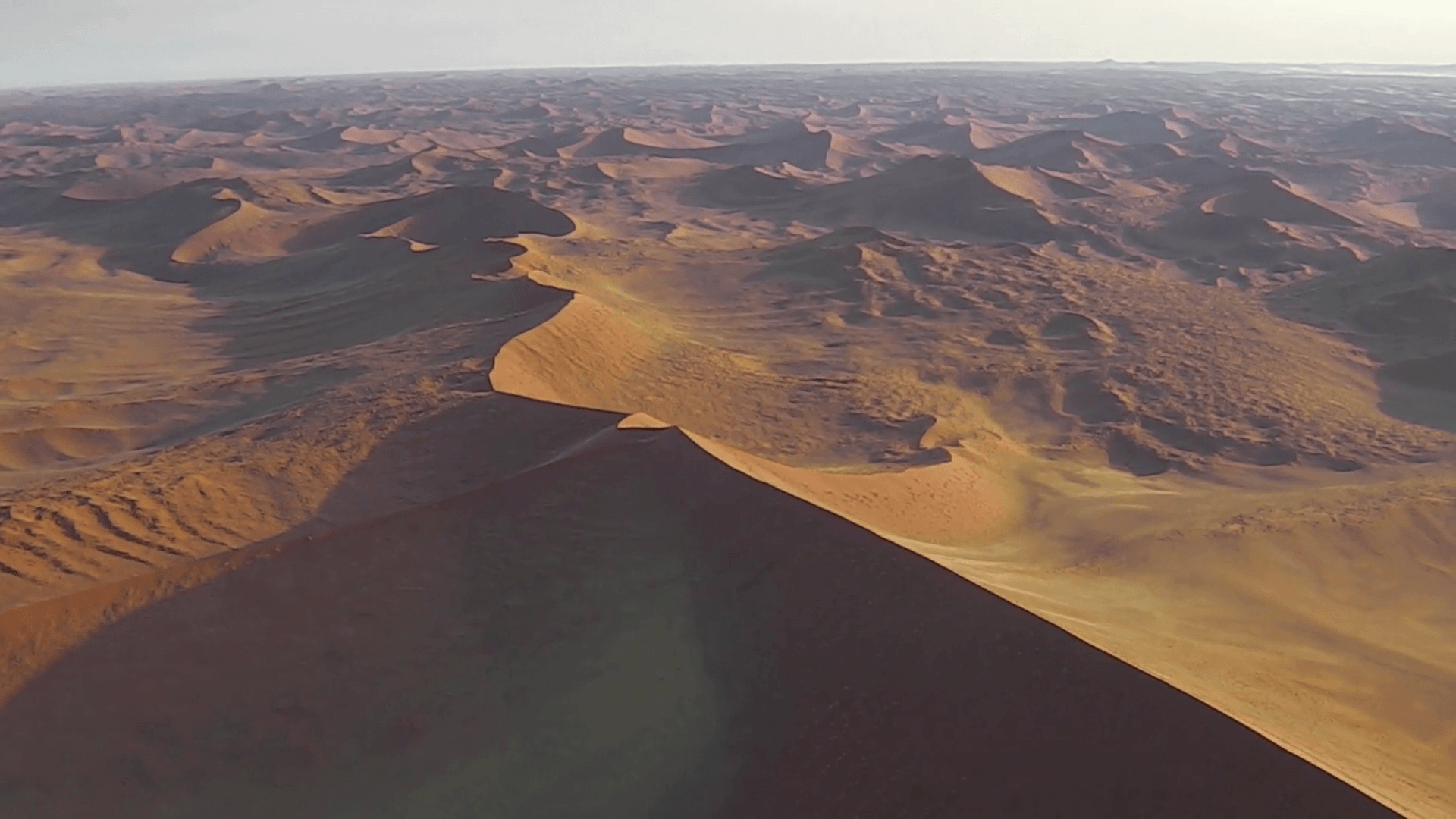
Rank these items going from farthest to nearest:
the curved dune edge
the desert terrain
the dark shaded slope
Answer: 1. the desert terrain
2. the curved dune edge
3. the dark shaded slope

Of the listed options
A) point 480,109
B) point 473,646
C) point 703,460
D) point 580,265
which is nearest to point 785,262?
point 580,265

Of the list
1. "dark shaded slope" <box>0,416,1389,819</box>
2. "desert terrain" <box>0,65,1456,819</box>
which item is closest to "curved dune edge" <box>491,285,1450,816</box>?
"desert terrain" <box>0,65,1456,819</box>

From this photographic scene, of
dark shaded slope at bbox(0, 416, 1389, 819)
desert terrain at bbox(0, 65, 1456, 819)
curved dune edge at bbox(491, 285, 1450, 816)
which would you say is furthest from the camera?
desert terrain at bbox(0, 65, 1456, 819)

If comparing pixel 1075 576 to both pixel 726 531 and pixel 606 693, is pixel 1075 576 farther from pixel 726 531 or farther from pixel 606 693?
pixel 606 693

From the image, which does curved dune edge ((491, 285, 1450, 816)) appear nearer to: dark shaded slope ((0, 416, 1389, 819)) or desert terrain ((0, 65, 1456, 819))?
desert terrain ((0, 65, 1456, 819))

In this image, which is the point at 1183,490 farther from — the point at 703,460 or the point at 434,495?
the point at 434,495
